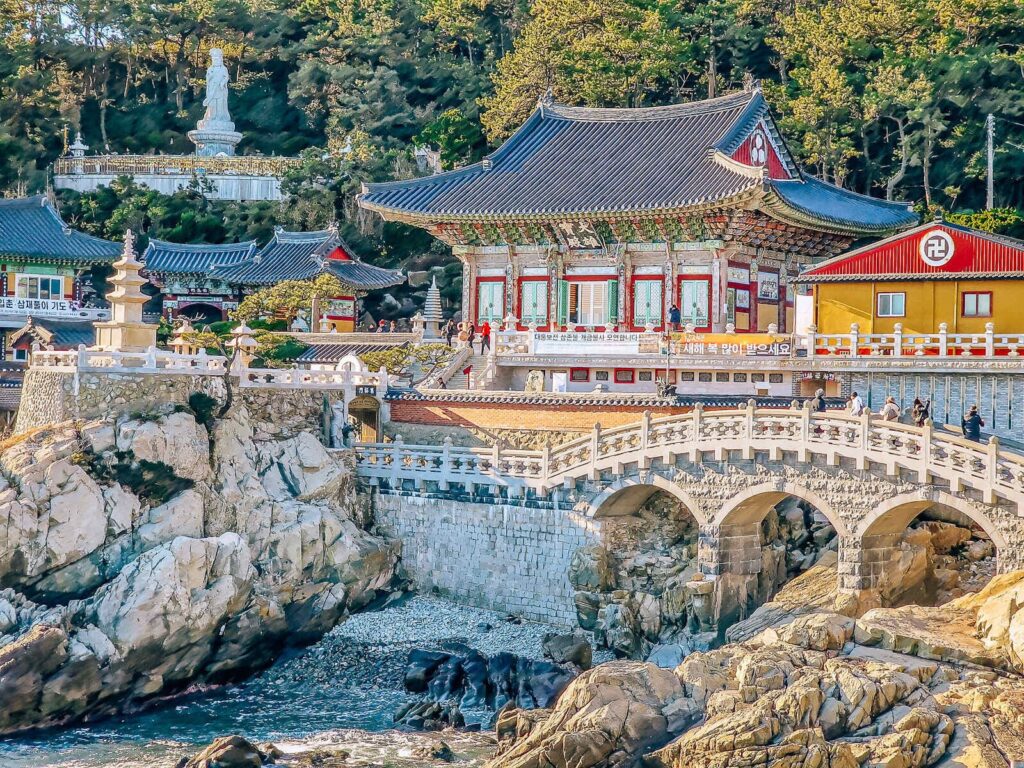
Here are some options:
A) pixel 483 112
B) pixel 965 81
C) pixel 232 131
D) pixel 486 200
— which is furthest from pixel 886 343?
pixel 232 131

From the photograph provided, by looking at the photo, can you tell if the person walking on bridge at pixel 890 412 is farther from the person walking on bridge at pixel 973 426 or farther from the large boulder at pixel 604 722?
the large boulder at pixel 604 722

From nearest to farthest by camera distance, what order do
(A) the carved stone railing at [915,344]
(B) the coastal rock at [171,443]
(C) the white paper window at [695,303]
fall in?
(B) the coastal rock at [171,443], (A) the carved stone railing at [915,344], (C) the white paper window at [695,303]

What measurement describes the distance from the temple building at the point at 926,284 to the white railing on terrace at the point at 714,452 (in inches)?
267

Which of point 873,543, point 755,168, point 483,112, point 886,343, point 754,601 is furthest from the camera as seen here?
point 483,112

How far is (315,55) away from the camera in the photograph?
294 ft

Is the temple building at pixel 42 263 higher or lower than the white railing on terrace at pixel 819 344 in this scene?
higher

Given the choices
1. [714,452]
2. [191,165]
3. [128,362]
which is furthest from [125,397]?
[191,165]

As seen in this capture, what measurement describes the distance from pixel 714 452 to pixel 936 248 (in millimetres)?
10113

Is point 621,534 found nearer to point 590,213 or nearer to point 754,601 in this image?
point 754,601

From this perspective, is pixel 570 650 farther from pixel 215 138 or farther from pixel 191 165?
pixel 215 138

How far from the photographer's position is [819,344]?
4516 centimetres

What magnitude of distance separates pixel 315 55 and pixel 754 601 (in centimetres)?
5728

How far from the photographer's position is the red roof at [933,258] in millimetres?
43531

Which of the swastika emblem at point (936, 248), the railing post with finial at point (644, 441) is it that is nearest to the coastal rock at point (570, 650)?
the railing post with finial at point (644, 441)
